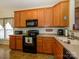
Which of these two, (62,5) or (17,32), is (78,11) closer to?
(62,5)

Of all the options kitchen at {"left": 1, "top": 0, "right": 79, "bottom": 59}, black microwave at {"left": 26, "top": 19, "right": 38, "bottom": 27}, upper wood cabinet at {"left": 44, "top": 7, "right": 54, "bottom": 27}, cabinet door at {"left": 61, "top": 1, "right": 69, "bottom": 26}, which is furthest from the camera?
black microwave at {"left": 26, "top": 19, "right": 38, "bottom": 27}

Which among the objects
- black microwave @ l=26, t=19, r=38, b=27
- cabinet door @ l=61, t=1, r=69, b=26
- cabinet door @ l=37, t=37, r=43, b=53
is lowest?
cabinet door @ l=37, t=37, r=43, b=53

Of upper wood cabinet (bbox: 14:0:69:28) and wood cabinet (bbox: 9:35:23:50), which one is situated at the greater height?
upper wood cabinet (bbox: 14:0:69:28)

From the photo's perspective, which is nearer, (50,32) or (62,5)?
(62,5)

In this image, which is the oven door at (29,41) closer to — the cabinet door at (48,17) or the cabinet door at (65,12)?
the cabinet door at (48,17)

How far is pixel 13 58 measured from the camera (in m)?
4.68

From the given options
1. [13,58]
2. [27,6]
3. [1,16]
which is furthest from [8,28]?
[13,58]

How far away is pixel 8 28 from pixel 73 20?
4.97 metres

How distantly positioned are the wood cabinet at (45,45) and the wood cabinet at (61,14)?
2.85ft

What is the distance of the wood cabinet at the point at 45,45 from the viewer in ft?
17.6

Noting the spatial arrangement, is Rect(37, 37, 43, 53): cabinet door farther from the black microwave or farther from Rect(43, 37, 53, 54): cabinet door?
the black microwave

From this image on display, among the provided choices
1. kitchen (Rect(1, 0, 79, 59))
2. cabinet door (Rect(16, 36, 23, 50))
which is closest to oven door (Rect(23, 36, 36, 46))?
kitchen (Rect(1, 0, 79, 59))

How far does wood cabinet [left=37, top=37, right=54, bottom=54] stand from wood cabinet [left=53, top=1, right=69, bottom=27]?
2.85 feet

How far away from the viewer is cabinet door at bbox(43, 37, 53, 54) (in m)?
5.36
